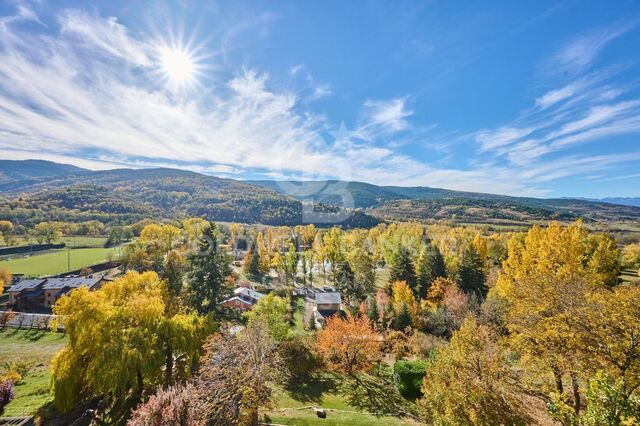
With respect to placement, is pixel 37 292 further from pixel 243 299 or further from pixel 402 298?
pixel 402 298

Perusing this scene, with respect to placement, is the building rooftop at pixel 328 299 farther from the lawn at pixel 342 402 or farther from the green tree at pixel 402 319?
the lawn at pixel 342 402

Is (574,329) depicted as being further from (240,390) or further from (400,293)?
(400,293)

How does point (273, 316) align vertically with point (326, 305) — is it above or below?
above

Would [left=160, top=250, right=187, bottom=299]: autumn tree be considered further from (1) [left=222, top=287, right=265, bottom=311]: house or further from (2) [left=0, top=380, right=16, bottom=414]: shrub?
(2) [left=0, top=380, right=16, bottom=414]: shrub

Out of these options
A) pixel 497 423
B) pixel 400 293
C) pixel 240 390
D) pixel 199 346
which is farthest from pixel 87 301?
pixel 400 293

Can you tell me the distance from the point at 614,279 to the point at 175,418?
2044 inches

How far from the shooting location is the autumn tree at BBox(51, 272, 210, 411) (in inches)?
633

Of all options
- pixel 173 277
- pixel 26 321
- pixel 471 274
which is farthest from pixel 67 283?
pixel 471 274

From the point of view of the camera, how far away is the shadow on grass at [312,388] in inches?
802

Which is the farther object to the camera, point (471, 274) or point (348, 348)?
point (471, 274)

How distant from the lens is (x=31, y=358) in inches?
1031

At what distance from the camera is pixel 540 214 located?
191 meters

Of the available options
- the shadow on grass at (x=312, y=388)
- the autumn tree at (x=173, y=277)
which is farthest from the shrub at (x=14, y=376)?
the shadow on grass at (x=312, y=388)

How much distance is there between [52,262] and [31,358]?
6037cm
